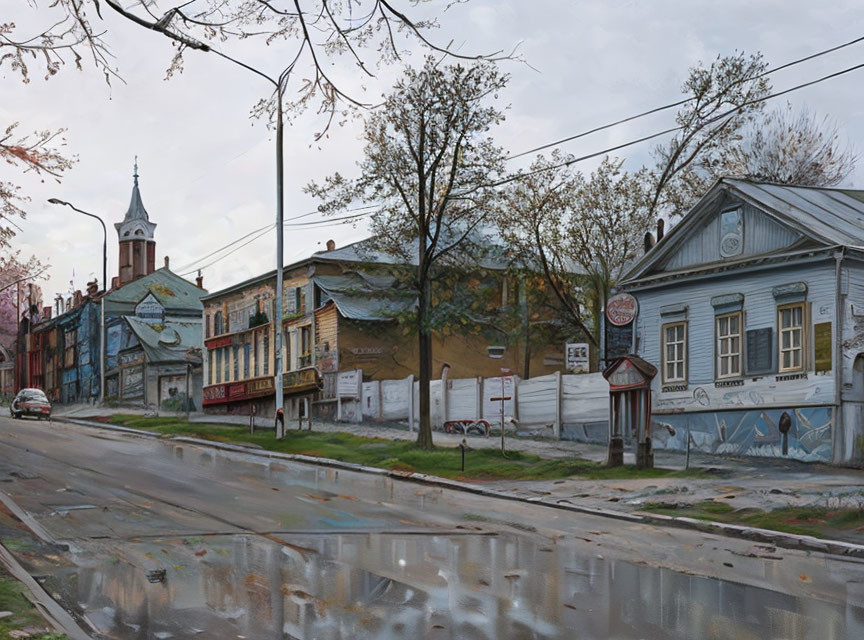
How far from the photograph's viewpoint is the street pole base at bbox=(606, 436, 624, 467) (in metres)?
25.0

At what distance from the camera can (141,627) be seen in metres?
9.12

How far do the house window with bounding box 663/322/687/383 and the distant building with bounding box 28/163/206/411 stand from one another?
3818 centimetres

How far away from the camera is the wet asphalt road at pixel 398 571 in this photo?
9.45 meters

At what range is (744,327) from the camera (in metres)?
27.6

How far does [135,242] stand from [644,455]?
68.8 metres

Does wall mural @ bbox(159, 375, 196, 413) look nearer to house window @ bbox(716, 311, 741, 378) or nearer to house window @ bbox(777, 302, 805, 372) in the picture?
house window @ bbox(716, 311, 741, 378)

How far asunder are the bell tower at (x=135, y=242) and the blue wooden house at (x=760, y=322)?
204ft

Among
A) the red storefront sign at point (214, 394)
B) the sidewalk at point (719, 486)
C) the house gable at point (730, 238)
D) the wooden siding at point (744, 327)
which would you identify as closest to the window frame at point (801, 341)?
the wooden siding at point (744, 327)

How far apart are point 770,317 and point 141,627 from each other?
20974 millimetres

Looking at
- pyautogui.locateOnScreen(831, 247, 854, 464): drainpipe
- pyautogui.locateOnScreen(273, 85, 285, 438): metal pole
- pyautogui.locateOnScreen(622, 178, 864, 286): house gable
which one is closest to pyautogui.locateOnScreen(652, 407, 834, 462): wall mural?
pyautogui.locateOnScreen(831, 247, 854, 464): drainpipe

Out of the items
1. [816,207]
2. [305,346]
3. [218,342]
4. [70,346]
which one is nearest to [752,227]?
[816,207]

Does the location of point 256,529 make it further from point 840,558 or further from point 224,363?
point 224,363

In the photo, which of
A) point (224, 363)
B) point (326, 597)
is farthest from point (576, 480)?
point (224, 363)

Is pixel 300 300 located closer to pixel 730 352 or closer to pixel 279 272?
pixel 279 272
